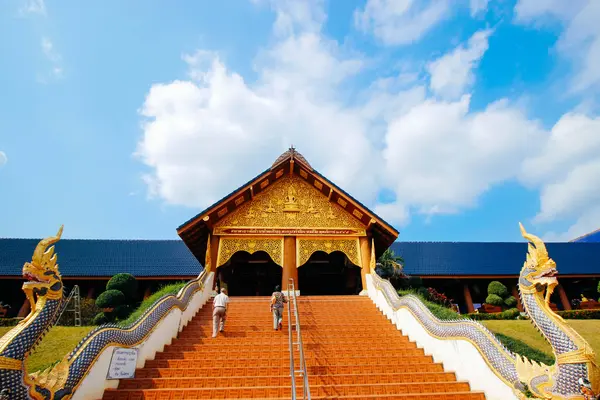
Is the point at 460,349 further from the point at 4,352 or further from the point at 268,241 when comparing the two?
the point at 268,241

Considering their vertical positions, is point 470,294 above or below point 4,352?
above

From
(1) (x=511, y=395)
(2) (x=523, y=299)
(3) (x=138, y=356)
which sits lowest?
(1) (x=511, y=395)

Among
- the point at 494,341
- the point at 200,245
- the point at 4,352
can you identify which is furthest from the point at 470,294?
the point at 4,352

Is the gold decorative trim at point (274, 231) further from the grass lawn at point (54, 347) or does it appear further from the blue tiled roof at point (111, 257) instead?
the blue tiled roof at point (111, 257)

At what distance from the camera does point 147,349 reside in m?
5.39

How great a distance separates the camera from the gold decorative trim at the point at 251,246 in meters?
10.9

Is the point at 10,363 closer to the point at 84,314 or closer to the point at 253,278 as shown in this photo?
the point at 84,314

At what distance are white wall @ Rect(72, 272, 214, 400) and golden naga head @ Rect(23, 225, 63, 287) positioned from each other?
121cm

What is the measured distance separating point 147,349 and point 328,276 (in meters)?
11.8

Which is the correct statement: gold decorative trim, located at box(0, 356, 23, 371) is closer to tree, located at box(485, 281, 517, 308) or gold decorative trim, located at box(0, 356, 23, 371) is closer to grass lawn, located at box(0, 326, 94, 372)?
grass lawn, located at box(0, 326, 94, 372)

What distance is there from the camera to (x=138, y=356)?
507 cm

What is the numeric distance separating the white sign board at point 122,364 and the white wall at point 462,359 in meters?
4.56

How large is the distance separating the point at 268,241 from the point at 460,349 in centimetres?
693

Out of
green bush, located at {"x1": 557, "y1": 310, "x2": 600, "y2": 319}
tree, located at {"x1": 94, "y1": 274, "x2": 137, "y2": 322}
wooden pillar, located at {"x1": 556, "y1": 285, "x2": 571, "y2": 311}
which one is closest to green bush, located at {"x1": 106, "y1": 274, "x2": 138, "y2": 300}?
tree, located at {"x1": 94, "y1": 274, "x2": 137, "y2": 322}
